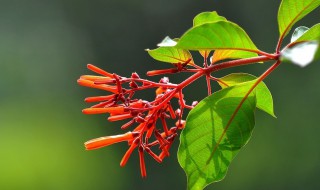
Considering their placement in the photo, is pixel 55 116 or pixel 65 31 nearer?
pixel 55 116

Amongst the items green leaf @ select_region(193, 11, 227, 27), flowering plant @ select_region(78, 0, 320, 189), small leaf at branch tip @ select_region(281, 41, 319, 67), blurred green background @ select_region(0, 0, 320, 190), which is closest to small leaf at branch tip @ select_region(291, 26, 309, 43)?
flowering plant @ select_region(78, 0, 320, 189)

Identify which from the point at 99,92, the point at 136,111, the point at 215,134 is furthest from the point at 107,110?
the point at 99,92

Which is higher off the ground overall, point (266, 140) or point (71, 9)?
point (71, 9)

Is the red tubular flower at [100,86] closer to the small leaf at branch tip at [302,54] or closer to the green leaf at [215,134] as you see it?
the green leaf at [215,134]

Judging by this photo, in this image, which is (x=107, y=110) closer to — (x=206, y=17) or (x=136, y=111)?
(x=136, y=111)

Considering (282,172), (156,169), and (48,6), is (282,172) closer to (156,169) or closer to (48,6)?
(156,169)

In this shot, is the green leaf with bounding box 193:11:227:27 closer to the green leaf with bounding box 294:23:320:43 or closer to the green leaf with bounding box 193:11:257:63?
the green leaf with bounding box 193:11:257:63

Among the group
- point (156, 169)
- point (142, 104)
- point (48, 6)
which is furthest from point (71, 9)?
point (142, 104)

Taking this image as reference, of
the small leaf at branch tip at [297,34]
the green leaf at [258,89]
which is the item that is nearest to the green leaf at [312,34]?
the small leaf at branch tip at [297,34]
